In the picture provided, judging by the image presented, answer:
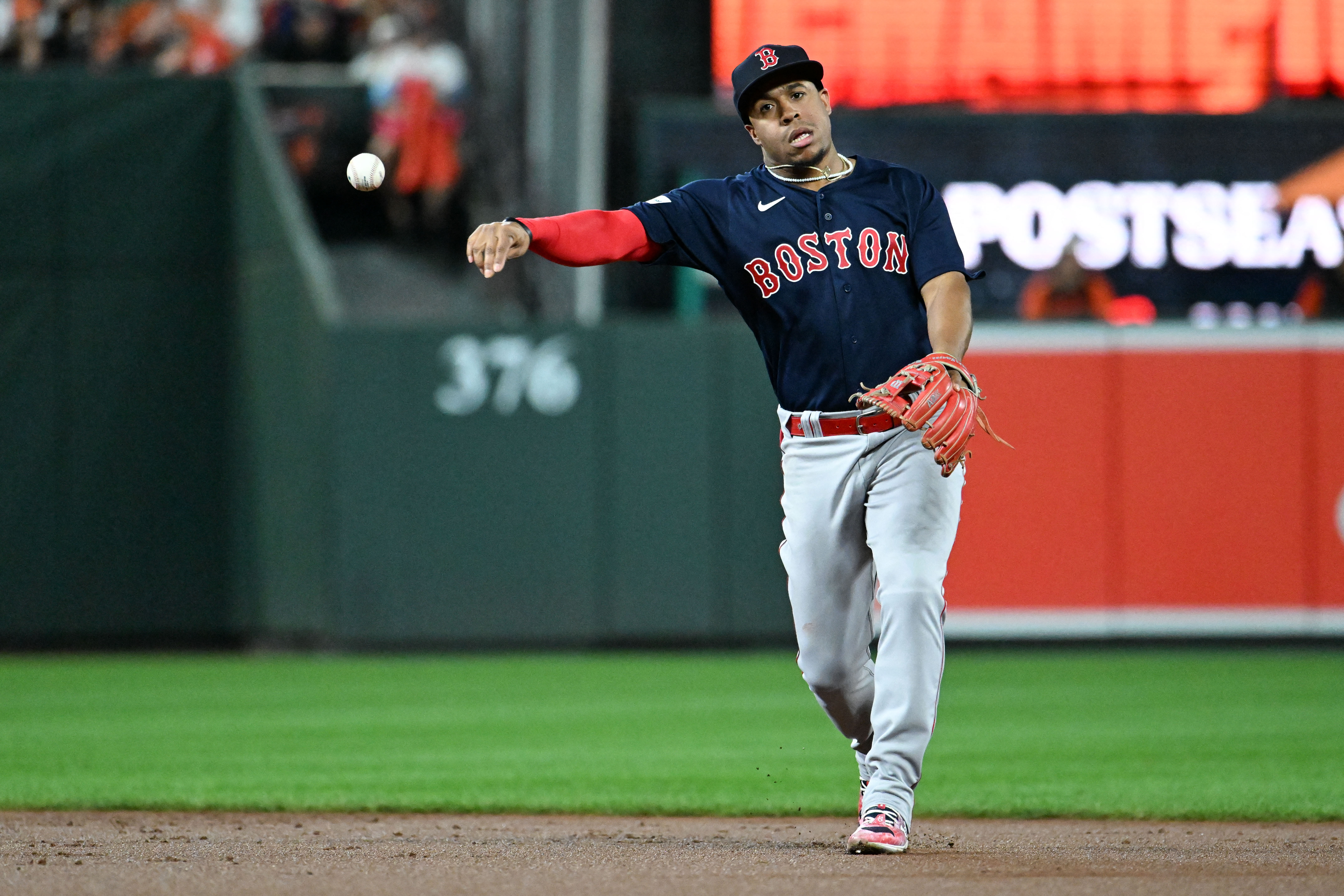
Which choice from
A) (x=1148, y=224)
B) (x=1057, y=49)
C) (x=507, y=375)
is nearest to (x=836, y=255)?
(x=507, y=375)

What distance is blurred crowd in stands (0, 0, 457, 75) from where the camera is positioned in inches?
533

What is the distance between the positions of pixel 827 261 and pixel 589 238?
1.96 ft

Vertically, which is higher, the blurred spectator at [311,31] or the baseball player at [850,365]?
the blurred spectator at [311,31]

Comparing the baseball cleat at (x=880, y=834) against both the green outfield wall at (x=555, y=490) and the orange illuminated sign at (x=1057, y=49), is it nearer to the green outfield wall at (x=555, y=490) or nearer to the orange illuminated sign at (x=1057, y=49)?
the green outfield wall at (x=555, y=490)

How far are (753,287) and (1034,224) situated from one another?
299 inches

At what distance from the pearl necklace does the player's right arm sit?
14.1 inches

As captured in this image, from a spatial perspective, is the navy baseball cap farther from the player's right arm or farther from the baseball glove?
the baseball glove

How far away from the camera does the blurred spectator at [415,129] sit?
12.8 meters

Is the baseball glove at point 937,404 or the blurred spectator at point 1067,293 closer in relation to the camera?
the baseball glove at point 937,404

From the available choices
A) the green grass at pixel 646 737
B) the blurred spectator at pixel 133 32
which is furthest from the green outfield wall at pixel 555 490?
the blurred spectator at pixel 133 32

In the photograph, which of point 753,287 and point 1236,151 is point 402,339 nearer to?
point 1236,151

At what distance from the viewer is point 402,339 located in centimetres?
Result: 1189

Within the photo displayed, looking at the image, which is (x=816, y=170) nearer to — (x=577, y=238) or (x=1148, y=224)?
(x=577, y=238)

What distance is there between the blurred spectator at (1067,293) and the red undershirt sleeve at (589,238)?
7.51 metres
